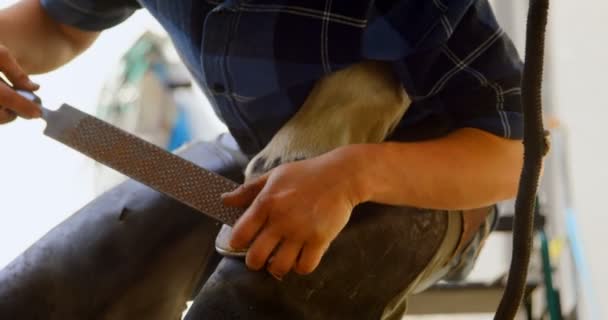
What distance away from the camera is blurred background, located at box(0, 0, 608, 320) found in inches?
51.6

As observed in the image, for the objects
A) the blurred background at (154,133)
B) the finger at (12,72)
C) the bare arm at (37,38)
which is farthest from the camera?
the blurred background at (154,133)

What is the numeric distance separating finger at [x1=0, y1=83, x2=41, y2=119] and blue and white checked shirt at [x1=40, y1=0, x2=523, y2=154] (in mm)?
133

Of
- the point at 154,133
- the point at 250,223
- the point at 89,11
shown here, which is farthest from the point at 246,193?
the point at 154,133

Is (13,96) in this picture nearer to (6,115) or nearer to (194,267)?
(6,115)

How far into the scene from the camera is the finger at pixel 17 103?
530 millimetres

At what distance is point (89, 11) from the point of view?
0.72 meters

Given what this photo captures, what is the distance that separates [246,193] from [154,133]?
1.07 meters

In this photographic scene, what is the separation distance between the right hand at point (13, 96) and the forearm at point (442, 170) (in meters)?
0.22

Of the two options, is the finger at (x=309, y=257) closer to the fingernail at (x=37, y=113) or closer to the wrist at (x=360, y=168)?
the wrist at (x=360, y=168)

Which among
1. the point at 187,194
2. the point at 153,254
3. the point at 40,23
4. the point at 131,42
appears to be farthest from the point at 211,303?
the point at 131,42

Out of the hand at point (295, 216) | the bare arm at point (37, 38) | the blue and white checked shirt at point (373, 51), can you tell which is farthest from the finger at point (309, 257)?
the bare arm at point (37, 38)

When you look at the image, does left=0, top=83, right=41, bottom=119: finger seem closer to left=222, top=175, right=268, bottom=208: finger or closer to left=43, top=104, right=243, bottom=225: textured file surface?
left=43, top=104, right=243, bottom=225: textured file surface

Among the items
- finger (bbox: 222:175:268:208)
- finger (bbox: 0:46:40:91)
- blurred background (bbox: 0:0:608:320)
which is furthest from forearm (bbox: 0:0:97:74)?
blurred background (bbox: 0:0:608:320)

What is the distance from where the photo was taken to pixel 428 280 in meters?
0.65
